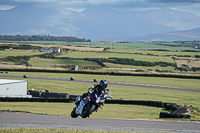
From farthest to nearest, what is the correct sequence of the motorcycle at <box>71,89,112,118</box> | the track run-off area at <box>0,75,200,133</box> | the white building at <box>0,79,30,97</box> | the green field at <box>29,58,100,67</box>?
the green field at <box>29,58,100,67</box> → the white building at <box>0,79,30,97</box> → the track run-off area at <box>0,75,200,133</box> → the motorcycle at <box>71,89,112,118</box>

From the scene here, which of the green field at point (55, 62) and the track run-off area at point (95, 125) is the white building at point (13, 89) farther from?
the green field at point (55, 62)

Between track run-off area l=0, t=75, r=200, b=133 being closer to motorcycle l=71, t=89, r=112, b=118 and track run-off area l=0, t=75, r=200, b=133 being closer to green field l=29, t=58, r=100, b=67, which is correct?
motorcycle l=71, t=89, r=112, b=118

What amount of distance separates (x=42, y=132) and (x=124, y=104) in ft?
83.8

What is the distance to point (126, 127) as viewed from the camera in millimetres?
19594

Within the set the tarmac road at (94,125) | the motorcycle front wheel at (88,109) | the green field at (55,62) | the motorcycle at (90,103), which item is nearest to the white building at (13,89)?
the tarmac road at (94,125)

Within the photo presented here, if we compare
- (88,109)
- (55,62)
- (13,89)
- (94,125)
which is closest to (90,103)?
(88,109)

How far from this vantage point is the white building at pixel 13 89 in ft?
153

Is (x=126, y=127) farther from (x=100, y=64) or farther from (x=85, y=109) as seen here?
(x=100, y=64)

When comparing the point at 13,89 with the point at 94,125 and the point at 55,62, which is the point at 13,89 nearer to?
the point at 94,125

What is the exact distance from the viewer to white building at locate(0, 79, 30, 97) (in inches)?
1839

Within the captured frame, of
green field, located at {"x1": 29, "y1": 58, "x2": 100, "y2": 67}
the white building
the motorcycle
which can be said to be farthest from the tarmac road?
green field, located at {"x1": 29, "y1": 58, "x2": 100, "y2": 67}

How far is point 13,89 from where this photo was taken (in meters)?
48.1

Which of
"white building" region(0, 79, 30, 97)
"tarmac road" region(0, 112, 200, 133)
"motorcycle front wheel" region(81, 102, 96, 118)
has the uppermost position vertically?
"motorcycle front wheel" region(81, 102, 96, 118)

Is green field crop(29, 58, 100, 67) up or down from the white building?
up
